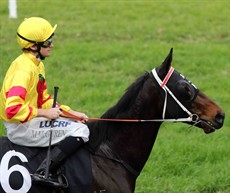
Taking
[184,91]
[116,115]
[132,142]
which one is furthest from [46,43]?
[184,91]

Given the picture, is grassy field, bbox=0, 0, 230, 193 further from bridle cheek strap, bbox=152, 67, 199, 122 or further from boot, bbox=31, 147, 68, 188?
boot, bbox=31, 147, 68, 188

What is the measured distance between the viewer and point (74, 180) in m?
4.79

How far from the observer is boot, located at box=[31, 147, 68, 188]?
4.70 metres

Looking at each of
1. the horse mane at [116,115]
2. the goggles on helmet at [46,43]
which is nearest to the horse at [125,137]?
the horse mane at [116,115]

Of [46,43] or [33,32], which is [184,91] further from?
[33,32]

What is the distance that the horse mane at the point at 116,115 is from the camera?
489cm

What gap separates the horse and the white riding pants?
8 centimetres

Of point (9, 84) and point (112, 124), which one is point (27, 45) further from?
point (112, 124)

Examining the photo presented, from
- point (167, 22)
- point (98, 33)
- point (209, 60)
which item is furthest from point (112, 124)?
point (167, 22)

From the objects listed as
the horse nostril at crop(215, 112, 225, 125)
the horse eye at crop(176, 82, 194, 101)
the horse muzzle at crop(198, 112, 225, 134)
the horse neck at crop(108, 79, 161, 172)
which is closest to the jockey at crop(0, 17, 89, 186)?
the horse neck at crop(108, 79, 161, 172)

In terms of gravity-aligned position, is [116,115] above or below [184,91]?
below

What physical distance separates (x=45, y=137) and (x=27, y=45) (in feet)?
2.53

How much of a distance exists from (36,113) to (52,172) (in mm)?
510

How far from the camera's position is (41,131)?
4.89m
